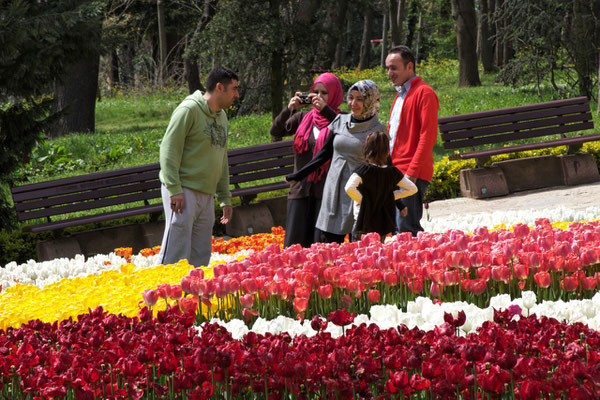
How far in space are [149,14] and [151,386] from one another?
27605 millimetres

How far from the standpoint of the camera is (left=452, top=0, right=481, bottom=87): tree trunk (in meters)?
21.1

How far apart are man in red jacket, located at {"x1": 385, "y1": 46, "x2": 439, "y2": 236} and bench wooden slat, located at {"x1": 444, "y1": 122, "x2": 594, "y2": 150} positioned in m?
5.45

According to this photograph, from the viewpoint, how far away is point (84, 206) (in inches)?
373

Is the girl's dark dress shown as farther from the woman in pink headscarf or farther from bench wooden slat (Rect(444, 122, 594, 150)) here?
bench wooden slat (Rect(444, 122, 594, 150))

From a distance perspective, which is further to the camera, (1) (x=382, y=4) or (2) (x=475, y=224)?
(1) (x=382, y=4)

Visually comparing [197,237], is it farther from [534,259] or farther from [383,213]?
[534,259]

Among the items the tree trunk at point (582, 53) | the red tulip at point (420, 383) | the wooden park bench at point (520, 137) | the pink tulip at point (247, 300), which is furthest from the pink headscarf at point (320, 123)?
the tree trunk at point (582, 53)

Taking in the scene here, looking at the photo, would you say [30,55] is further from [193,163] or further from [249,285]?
[249,285]

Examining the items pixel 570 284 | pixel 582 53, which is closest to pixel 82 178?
pixel 570 284

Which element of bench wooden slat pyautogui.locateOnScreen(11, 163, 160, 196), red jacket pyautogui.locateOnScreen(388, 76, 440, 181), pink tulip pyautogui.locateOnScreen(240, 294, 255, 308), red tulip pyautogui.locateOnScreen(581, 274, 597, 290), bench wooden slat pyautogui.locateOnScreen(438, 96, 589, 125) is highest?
red jacket pyautogui.locateOnScreen(388, 76, 440, 181)

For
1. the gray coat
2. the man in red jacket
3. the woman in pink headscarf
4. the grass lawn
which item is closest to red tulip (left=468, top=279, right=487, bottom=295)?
the gray coat

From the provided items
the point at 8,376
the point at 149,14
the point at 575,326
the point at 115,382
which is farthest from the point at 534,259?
the point at 149,14

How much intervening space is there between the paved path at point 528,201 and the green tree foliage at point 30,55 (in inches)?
180

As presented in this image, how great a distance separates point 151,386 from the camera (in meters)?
2.88
